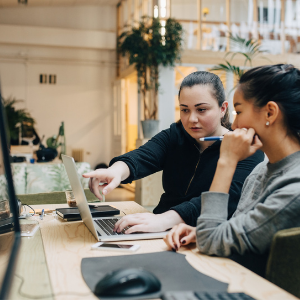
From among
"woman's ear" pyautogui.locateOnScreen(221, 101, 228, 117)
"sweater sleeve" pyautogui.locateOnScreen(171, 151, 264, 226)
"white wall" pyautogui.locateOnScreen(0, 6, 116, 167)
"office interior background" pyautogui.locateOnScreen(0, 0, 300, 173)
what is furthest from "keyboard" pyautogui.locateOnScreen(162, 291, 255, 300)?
"white wall" pyautogui.locateOnScreen(0, 6, 116, 167)

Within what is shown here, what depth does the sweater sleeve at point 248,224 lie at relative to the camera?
2.88 feet

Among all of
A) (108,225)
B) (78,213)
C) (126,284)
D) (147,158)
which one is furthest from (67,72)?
(126,284)

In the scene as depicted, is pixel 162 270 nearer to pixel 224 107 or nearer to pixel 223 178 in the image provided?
pixel 223 178

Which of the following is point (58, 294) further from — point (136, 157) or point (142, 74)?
point (142, 74)

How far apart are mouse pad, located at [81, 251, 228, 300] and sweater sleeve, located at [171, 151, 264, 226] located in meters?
0.30

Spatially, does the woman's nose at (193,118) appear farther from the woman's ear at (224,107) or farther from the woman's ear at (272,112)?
the woman's ear at (272,112)

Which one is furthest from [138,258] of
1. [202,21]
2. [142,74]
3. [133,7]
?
[133,7]

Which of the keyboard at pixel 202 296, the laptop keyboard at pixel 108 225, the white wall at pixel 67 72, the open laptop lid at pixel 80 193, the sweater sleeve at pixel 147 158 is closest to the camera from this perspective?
the keyboard at pixel 202 296

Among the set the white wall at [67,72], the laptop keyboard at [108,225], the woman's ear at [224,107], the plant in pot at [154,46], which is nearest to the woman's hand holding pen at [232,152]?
the laptop keyboard at [108,225]

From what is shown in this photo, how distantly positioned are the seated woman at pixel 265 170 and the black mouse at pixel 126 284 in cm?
29

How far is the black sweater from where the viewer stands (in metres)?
1.53

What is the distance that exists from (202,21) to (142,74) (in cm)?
178

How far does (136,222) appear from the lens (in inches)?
47.6

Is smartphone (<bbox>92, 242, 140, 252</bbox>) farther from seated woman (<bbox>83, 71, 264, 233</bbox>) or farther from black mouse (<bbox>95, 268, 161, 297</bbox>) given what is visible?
black mouse (<bbox>95, 268, 161, 297</bbox>)
